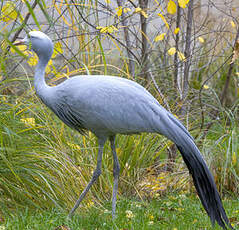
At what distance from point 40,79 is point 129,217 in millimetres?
1397

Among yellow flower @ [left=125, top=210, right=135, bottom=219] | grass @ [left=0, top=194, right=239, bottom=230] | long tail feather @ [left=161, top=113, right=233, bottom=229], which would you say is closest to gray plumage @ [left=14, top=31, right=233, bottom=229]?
long tail feather @ [left=161, top=113, right=233, bottom=229]

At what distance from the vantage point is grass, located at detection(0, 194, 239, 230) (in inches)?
133

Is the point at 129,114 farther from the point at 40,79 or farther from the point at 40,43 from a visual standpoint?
the point at 40,43

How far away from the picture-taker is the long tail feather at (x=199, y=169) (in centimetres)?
351

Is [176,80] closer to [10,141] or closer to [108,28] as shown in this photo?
[108,28]

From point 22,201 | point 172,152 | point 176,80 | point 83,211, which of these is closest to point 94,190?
point 83,211

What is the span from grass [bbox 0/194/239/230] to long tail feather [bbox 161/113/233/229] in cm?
15

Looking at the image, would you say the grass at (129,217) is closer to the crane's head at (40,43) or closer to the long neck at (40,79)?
the long neck at (40,79)

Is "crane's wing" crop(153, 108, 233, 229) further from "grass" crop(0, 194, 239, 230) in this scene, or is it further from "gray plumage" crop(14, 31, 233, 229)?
"grass" crop(0, 194, 239, 230)

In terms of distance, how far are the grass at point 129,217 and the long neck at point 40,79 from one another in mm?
1004

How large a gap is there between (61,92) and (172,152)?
240 cm

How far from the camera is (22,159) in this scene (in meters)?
3.93

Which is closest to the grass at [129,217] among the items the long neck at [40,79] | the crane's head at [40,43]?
the long neck at [40,79]

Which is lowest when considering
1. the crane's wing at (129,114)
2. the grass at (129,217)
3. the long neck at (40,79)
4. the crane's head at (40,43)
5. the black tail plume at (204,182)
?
the grass at (129,217)
